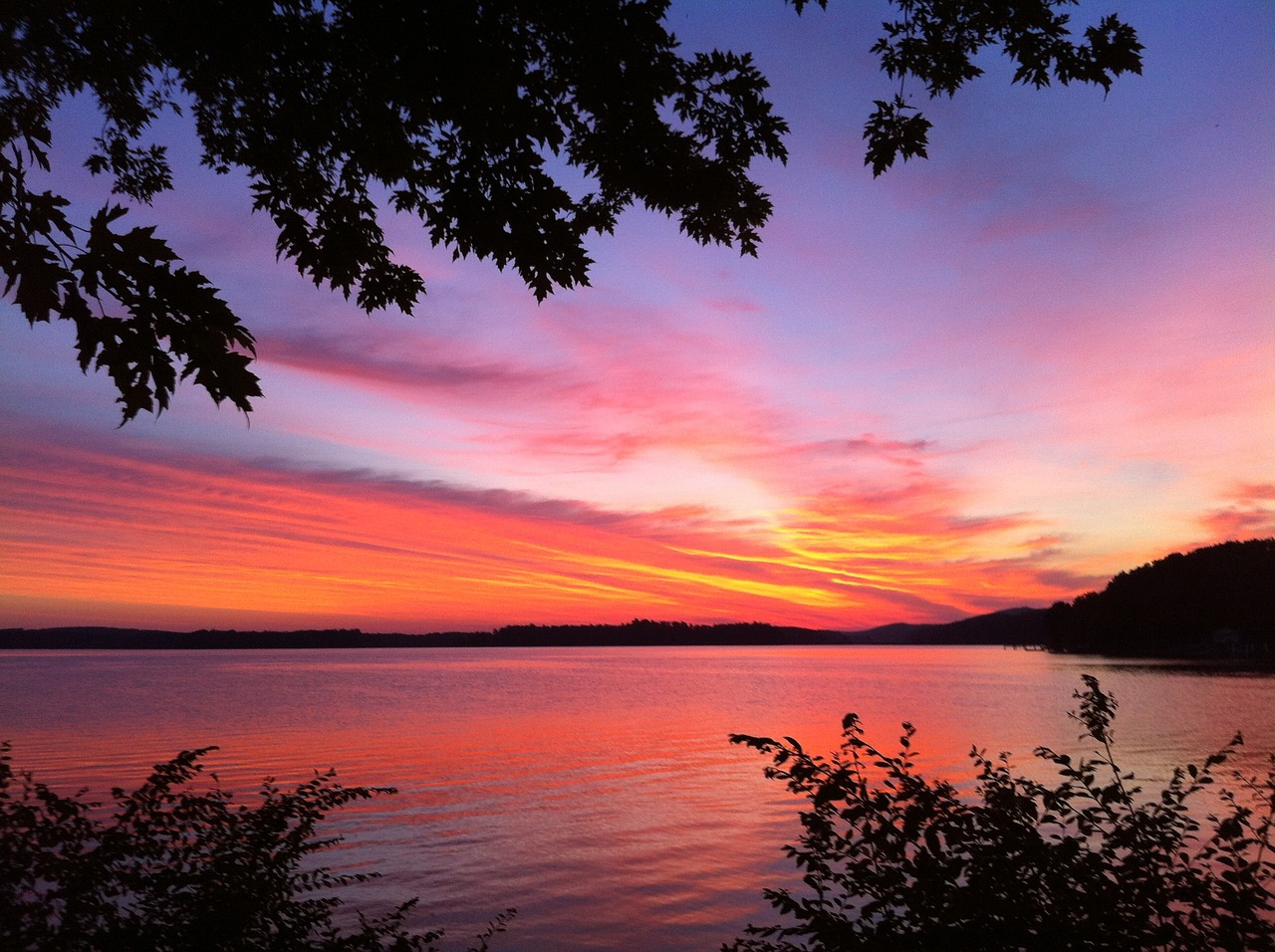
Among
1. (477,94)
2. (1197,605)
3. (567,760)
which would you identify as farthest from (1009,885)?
(1197,605)

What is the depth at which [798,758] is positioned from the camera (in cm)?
675

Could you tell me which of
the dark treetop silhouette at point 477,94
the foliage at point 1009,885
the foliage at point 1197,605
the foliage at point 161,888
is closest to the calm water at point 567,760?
the foliage at point 161,888

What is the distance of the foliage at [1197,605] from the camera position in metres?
163

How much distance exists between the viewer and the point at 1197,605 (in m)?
172

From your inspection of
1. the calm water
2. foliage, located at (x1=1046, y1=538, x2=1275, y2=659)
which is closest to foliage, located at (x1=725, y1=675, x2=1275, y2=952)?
the calm water

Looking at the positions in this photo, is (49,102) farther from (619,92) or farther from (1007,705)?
(1007,705)

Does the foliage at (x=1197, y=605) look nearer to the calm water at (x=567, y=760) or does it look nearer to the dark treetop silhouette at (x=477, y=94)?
the calm water at (x=567, y=760)

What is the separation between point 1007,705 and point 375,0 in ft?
228

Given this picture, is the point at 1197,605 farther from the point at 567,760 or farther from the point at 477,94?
the point at 477,94

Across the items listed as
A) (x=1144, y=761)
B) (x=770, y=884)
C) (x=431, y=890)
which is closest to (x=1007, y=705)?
(x=1144, y=761)

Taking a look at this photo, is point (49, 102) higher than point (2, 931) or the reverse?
higher

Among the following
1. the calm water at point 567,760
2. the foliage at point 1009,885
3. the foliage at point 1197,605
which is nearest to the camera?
the foliage at point 1009,885

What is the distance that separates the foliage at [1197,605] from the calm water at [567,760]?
10036cm

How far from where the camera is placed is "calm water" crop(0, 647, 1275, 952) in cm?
1708
